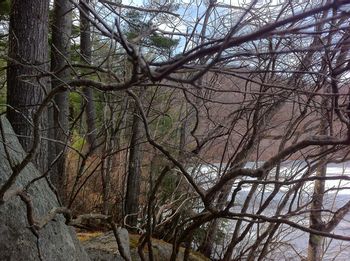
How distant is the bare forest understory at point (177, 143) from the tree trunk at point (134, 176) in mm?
21

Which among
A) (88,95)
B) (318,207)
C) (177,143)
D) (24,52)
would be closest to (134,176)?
(177,143)

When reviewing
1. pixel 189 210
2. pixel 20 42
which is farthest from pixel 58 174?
pixel 20 42

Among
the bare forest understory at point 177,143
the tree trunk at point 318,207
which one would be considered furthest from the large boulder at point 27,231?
the tree trunk at point 318,207

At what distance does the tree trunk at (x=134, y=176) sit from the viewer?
22.4 feet

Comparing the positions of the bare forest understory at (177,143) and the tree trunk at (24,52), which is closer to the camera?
the bare forest understory at (177,143)

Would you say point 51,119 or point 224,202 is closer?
point 224,202

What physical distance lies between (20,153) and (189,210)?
2936mm

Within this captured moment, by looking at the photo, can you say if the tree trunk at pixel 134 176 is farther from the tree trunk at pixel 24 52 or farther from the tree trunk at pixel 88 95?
the tree trunk at pixel 24 52

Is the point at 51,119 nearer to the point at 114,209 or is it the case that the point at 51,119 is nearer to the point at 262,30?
the point at 114,209

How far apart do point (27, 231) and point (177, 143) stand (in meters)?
4.46

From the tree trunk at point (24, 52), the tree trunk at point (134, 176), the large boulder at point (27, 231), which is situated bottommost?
the large boulder at point (27, 231)

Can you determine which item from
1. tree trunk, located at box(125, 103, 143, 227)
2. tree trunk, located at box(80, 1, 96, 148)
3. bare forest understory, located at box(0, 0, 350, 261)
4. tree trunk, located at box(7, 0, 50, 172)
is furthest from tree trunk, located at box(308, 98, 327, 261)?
tree trunk, located at box(80, 1, 96, 148)

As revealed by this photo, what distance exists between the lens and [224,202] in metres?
5.48

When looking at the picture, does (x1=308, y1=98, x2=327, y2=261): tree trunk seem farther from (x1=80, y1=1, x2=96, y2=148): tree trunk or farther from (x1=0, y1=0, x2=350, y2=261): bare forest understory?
(x1=80, y1=1, x2=96, y2=148): tree trunk
